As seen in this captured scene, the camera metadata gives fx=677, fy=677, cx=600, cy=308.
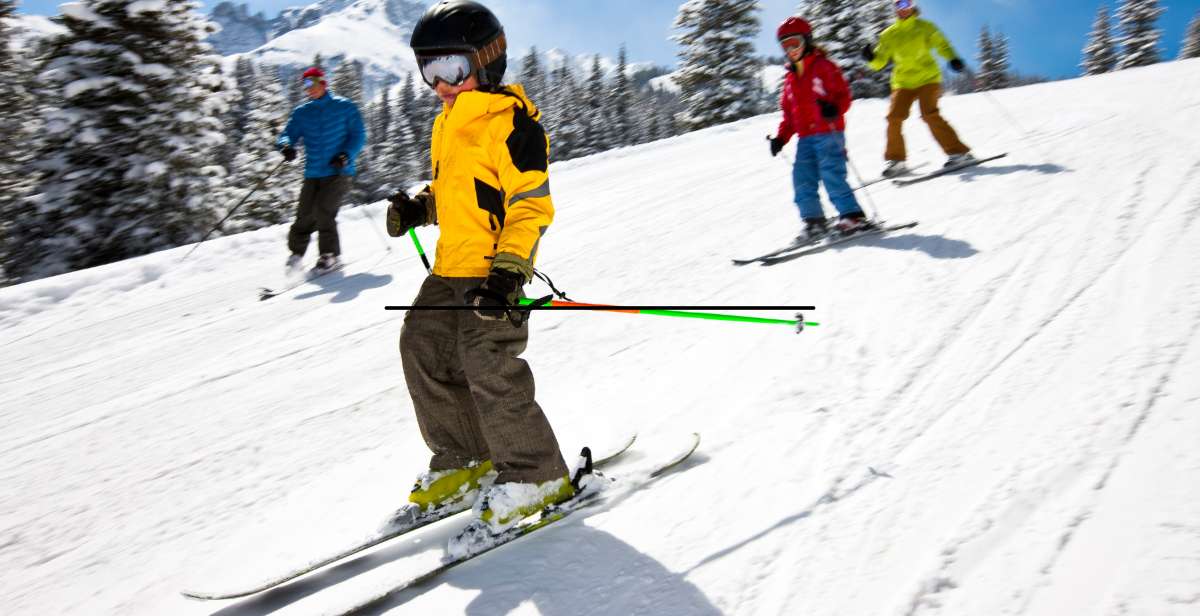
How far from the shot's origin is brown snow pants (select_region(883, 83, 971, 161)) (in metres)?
7.40

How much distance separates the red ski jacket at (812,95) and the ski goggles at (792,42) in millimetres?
125

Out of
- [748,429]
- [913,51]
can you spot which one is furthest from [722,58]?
[748,429]

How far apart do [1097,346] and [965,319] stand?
0.66 meters

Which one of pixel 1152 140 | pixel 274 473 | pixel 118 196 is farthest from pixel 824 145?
pixel 118 196

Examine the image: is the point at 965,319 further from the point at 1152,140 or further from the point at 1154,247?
the point at 1152,140

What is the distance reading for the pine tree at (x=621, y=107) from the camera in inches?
2267

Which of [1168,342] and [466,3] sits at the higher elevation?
[466,3]

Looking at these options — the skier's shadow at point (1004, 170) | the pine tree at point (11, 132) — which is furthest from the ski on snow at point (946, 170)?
the pine tree at point (11, 132)

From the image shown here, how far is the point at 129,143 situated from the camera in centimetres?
1556

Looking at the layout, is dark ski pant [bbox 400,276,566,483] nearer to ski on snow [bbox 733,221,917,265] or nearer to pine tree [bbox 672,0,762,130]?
ski on snow [bbox 733,221,917,265]

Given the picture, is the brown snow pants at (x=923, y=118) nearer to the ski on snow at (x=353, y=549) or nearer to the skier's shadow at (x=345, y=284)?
the skier's shadow at (x=345, y=284)

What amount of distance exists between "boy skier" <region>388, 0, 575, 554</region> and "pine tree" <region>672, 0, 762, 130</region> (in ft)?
94.2

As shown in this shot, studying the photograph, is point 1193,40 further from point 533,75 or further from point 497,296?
point 497,296

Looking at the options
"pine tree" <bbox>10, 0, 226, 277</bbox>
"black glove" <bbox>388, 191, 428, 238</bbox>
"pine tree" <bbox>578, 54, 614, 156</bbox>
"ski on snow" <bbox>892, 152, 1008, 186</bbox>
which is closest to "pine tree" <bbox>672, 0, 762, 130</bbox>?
"pine tree" <bbox>10, 0, 226, 277</bbox>
